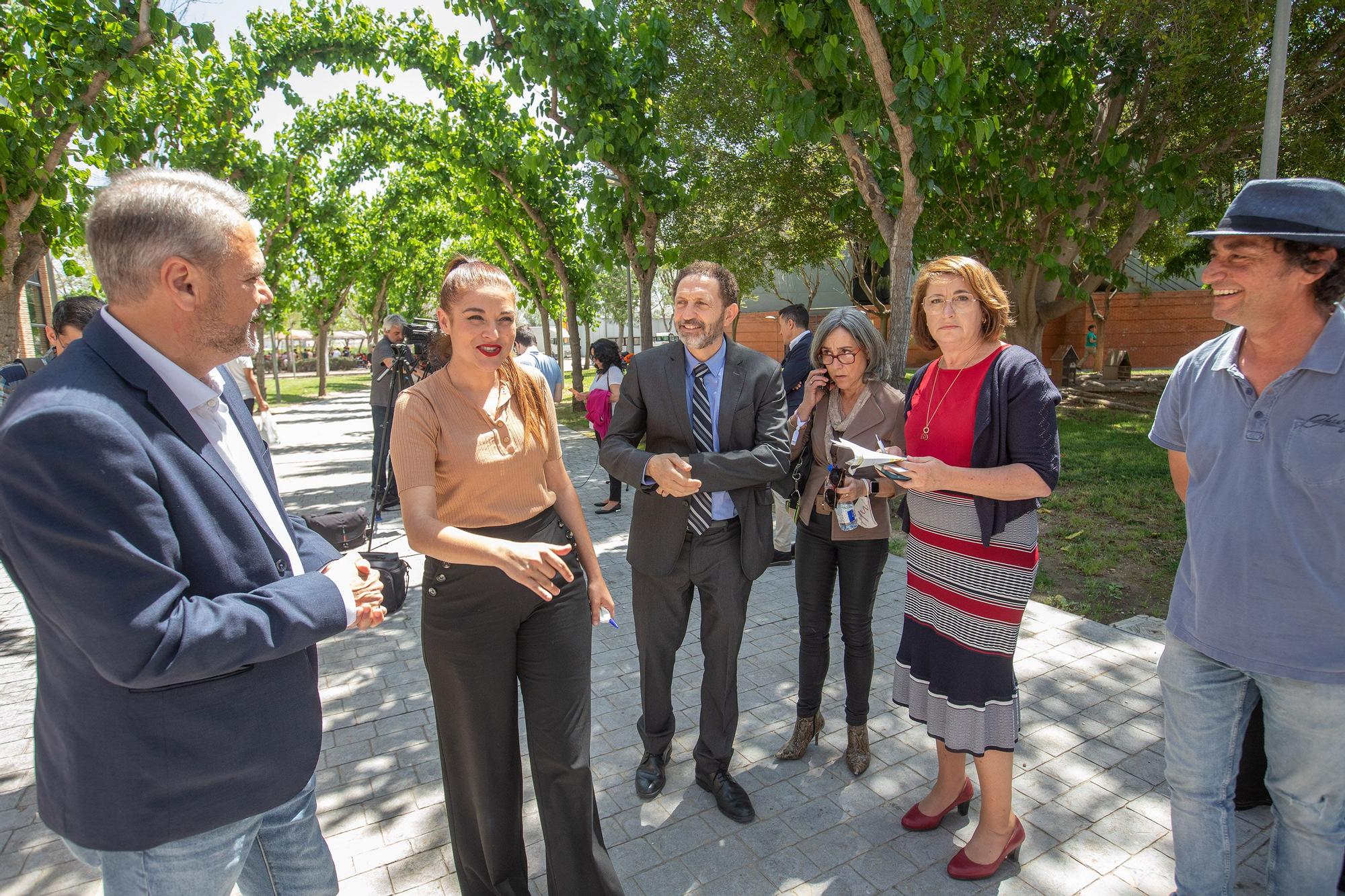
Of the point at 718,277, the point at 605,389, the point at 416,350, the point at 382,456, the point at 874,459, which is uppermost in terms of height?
the point at 718,277

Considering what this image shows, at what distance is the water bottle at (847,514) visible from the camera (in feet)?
10.8

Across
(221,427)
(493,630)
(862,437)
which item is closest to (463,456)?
(493,630)

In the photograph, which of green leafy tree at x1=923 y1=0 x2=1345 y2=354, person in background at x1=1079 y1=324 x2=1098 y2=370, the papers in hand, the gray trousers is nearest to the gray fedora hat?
the papers in hand

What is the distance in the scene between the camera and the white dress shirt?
1553 millimetres

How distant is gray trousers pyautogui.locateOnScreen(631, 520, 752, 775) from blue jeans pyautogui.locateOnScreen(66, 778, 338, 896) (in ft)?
5.32

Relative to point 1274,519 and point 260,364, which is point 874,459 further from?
point 260,364

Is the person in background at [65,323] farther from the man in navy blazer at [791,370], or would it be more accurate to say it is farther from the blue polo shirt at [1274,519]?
the blue polo shirt at [1274,519]

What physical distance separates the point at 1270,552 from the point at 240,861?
2735mm

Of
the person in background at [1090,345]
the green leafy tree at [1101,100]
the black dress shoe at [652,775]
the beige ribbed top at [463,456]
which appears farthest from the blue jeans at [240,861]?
the person in background at [1090,345]

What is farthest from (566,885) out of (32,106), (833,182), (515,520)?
(833,182)

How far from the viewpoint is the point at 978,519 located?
2760mm

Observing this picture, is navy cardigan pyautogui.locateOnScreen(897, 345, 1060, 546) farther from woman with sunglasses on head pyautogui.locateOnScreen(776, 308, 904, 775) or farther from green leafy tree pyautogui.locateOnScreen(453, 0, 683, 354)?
green leafy tree pyautogui.locateOnScreen(453, 0, 683, 354)

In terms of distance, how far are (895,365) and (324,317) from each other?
25.8 m

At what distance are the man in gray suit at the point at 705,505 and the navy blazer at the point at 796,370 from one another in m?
2.40
